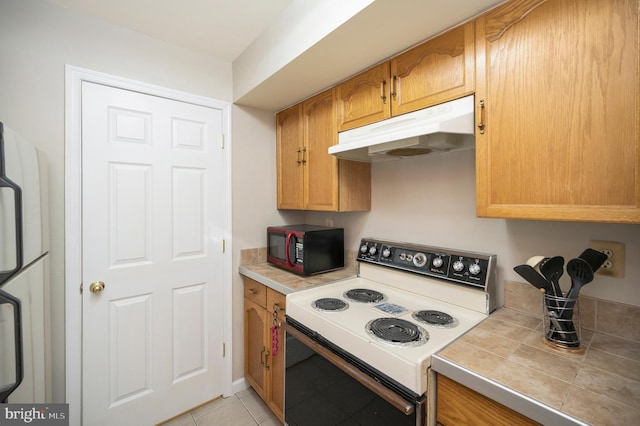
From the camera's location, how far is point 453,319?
1200mm

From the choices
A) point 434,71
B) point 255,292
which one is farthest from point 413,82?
point 255,292

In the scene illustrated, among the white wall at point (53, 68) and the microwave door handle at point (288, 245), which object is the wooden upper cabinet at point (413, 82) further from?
the white wall at point (53, 68)

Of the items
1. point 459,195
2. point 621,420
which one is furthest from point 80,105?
point 621,420

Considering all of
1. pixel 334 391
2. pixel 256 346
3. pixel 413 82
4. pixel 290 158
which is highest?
pixel 413 82

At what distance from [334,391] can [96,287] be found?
138 centimetres

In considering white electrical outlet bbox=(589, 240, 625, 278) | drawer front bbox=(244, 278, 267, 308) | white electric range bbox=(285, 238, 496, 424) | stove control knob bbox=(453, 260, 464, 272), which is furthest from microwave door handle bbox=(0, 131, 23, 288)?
white electrical outlet bbox=(589, 240, 625, 278)

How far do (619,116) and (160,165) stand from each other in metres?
2.06

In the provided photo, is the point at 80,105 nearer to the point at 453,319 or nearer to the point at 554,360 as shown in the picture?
the point at 453,319

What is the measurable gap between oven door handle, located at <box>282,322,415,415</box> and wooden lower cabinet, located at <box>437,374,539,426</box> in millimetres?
111

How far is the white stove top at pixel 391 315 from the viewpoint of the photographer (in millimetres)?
902

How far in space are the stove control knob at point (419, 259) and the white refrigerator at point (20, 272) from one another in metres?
1.59

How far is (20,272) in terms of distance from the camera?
92cm

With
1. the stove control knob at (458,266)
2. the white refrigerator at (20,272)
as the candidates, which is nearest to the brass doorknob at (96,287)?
the white refrigerator at (20,272)

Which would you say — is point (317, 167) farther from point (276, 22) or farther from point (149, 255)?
point (149, 255)
